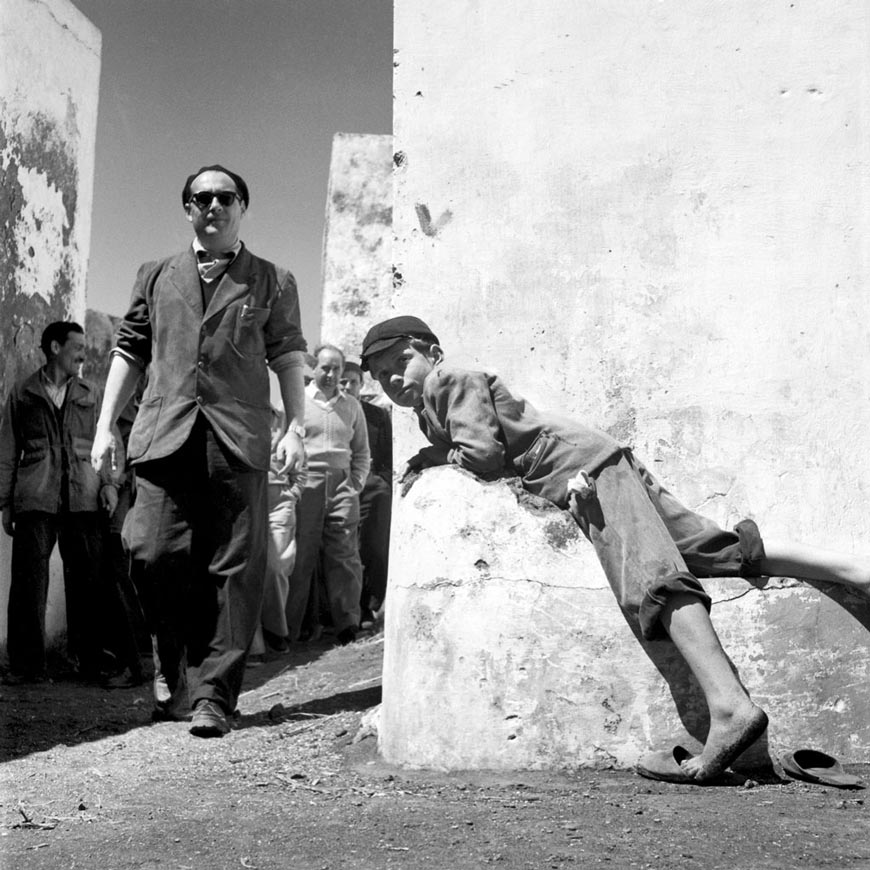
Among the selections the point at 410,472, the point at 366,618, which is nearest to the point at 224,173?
the point at 410,472

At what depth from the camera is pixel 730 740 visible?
2959 millimetres

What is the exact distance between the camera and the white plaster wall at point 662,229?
11.1ft

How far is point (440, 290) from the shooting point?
3510 mm

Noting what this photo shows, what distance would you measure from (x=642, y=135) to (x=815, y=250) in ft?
1.92

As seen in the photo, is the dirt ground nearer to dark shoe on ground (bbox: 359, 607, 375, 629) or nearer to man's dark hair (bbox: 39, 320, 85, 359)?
man's dark hair (bbox: 39, 320, 85, 359)

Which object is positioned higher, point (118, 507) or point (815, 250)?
point (815, 250)

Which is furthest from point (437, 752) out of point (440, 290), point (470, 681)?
point (440, 290)

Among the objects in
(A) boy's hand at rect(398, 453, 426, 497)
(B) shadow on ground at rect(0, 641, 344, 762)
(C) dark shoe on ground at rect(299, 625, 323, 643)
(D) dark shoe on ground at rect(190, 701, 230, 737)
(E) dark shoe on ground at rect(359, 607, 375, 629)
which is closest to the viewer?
(A) boy's hand at rect(398, 453, 426, 497)

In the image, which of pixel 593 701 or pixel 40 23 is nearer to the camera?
pixel 593 701

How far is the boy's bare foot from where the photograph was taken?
2953mm

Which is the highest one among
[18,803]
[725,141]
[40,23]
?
[40,23]

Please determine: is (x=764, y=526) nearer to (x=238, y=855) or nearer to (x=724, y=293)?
(x=724, y=293)

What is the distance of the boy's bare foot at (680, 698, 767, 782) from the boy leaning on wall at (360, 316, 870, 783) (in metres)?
0.03

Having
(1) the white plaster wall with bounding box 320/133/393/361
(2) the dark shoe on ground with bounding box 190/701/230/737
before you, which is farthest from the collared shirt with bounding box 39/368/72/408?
(1) the white plaster wall with bounding box 320/133/393/361
